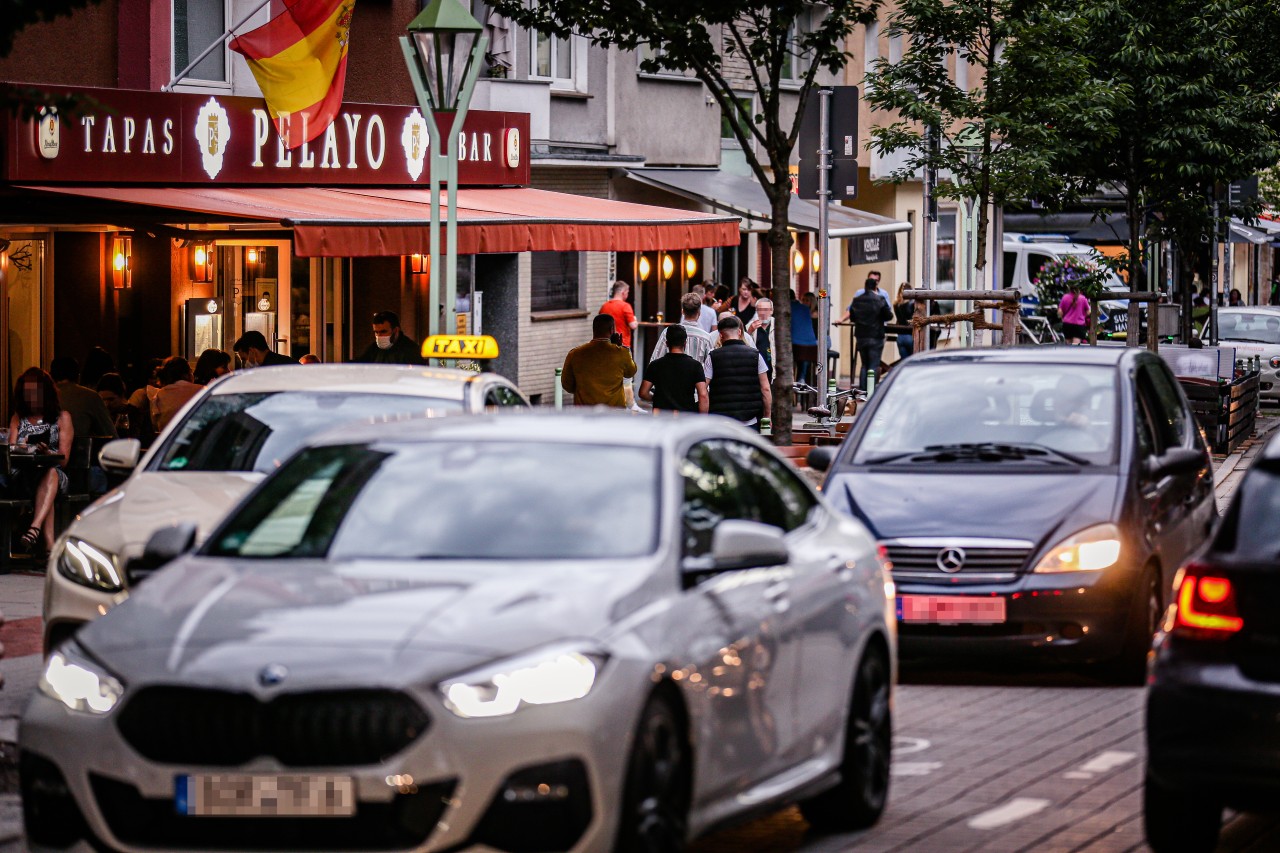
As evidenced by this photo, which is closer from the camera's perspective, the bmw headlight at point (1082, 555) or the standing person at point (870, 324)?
the bmw headlight at point (1082, 555)

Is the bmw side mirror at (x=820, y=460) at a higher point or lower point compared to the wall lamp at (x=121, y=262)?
lower

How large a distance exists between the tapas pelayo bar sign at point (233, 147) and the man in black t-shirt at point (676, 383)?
15.7 feet

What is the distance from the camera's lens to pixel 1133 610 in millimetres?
11359

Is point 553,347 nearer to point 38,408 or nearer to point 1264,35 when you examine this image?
point 1264,35

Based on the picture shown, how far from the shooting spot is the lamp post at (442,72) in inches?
601

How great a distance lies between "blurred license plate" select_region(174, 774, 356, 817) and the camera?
5.98 m

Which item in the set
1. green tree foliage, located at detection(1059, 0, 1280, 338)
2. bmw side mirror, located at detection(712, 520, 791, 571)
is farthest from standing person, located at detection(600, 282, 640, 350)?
bmw side mirror, located at detection(712, 520, 791, 571)

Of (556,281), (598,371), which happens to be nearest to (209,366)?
(598,371)

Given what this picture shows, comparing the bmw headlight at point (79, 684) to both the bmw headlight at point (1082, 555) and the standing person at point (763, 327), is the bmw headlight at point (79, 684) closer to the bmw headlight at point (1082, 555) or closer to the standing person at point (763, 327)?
the bmw headlight at point (1082, 555)

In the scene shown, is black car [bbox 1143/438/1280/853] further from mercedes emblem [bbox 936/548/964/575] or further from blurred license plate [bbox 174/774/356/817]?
mercedes emblem [bbox 936/548/964/575]

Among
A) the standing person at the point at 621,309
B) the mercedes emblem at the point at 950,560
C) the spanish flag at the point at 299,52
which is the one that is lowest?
the mercedes emblem at the point at 950,560

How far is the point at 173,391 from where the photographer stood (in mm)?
17000

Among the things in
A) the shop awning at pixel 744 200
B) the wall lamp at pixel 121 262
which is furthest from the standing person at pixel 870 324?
the wall lamp at pixel 121 262

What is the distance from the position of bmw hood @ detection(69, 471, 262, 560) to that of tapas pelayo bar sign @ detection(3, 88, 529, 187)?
6.98 meters
